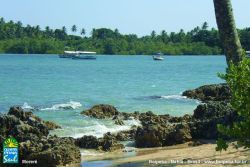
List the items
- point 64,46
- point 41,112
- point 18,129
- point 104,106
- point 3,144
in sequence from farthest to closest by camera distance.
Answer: point 64,46, point 41,112, point 104,106, point 18,129, point 3,144

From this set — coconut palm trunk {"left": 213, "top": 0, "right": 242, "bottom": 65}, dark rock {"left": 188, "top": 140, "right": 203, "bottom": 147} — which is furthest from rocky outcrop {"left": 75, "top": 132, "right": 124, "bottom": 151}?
coconut palm trunk {"left": 213, "top": 0, "right": 242, "bottom": 65}

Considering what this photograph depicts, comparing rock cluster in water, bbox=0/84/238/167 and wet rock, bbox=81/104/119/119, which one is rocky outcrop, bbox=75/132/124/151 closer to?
rock cluster in water, bbox=0/84/238/167

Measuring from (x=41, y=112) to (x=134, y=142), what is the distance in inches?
431

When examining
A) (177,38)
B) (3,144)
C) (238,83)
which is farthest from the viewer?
(177,38)

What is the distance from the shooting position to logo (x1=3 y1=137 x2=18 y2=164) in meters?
11.6

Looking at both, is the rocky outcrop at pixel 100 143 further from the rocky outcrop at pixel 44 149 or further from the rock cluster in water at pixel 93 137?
the rocky outcrop at pixel 44 149

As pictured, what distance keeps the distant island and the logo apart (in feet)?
490

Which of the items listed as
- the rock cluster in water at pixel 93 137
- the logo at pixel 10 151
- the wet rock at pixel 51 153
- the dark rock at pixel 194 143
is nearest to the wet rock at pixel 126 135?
the rock cluster in water at pixel 93 137

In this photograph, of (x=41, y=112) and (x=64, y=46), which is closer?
(x=41, y=112)

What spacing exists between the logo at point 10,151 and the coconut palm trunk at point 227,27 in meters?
4.95

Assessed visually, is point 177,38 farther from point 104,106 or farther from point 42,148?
point 42,148

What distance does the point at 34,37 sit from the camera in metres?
182

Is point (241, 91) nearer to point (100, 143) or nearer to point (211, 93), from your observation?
point (100, 143)

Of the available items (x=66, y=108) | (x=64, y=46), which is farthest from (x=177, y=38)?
(x=66, y=108)
